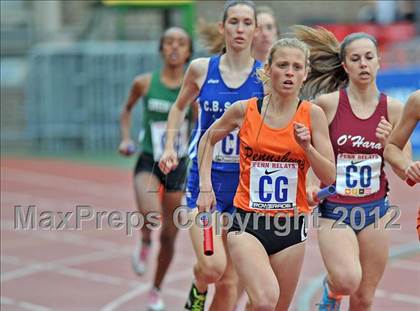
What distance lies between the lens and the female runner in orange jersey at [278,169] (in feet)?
19.0

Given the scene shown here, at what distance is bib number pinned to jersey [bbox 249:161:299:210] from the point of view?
5836mm

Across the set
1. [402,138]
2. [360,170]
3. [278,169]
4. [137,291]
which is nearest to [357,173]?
[360,170]

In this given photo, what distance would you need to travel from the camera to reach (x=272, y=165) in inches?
229

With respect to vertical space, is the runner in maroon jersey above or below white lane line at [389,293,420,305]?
above

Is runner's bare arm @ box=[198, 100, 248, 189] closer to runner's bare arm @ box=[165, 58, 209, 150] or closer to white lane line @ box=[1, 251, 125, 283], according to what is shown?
runner's bare arm @ box=[165, 58, 209, 150]

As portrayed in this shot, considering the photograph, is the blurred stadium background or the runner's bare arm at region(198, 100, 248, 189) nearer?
the runner's bare arm at region(198, 100, 248, 189)

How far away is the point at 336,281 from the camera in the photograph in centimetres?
622

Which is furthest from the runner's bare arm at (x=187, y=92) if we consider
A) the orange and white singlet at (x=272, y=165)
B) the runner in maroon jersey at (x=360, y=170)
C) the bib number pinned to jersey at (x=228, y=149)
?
the orange and white singlet at (x=272, y=165)

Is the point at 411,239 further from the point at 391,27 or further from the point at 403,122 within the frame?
the point at 391,27

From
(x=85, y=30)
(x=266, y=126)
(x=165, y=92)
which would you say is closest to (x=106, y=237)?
(x=165, y=92)

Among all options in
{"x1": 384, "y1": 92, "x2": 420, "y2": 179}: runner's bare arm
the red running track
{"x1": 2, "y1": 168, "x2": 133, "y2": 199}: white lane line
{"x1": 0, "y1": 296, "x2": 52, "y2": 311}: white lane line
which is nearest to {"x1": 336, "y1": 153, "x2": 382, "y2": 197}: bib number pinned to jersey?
{"x1": 384, "y1": 92, "x2": 420, "y2": 179}: runner's bare arm

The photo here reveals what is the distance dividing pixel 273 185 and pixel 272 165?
4.6 inches

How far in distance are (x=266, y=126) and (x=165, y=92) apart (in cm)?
314

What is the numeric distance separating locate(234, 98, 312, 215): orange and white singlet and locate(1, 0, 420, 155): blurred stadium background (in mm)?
11567
